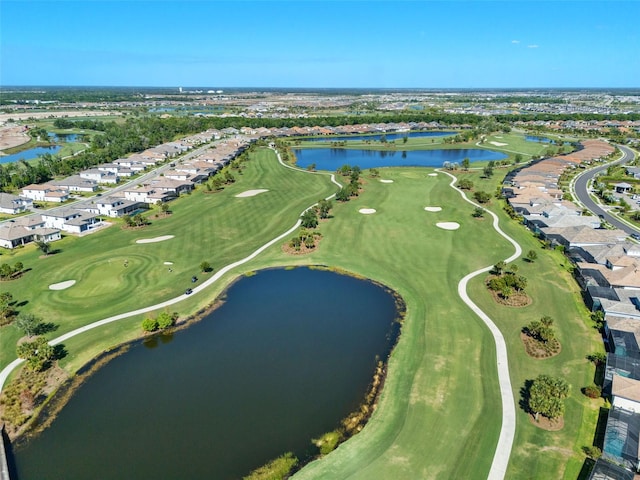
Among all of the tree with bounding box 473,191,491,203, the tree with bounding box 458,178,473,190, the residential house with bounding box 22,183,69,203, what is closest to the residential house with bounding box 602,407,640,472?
the tree with bounding box 473,191,491,203

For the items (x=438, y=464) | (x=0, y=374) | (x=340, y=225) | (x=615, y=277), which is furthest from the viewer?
(x=340, y=225)

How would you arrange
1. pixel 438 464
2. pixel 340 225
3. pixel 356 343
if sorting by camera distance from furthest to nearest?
pixel 340 225, pixel 356 343, pixel 438 464

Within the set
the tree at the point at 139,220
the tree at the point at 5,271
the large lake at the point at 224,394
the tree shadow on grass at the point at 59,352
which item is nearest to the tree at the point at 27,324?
the tree shadow on grass at the point at 59,352

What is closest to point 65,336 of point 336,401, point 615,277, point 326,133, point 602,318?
point 336,401

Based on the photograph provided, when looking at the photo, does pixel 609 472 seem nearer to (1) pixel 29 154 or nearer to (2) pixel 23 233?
(2) pixel 23 233

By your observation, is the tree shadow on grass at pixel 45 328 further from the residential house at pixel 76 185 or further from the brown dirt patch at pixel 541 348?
the residential house at pixel 76 185

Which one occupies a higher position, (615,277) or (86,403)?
(615,277)

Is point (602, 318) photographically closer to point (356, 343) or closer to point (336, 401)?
point (356, 343)

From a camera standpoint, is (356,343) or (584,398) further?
(356,343)
